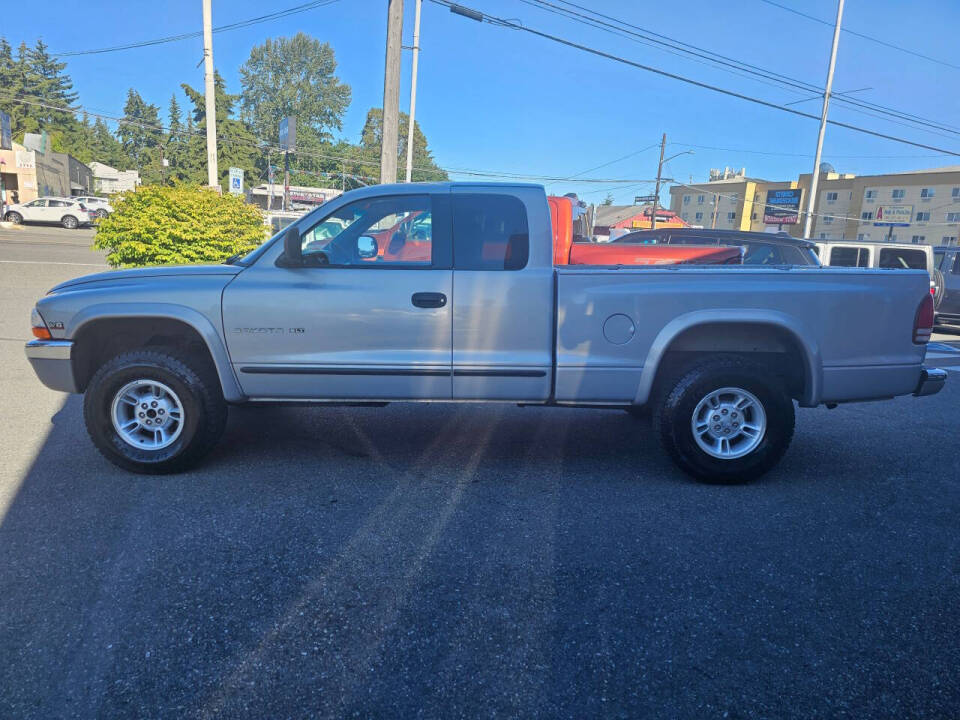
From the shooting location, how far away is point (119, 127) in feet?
329

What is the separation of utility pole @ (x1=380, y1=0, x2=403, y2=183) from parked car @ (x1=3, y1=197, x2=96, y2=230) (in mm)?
32954

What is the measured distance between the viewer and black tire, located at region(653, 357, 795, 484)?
4.40m

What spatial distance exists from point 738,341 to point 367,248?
8.45 feet

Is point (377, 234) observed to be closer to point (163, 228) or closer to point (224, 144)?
point (163, 228)

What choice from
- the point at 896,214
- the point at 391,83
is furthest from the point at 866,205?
the point at 391,83

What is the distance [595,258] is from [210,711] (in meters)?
4.98

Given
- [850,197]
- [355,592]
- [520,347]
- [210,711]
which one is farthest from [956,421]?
[850,197]

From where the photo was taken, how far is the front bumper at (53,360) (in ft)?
14.3

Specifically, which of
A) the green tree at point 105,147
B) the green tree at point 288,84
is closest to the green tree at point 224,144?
the green tree at point 288,84

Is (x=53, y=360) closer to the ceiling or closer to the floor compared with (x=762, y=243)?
closer to the floor

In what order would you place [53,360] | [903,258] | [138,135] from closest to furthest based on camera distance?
[53,360]
[903,258]
[138,135]

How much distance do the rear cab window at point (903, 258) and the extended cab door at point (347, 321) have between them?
12.5 metres

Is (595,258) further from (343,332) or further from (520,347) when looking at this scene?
(343,332)

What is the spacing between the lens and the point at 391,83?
33.1 feet
